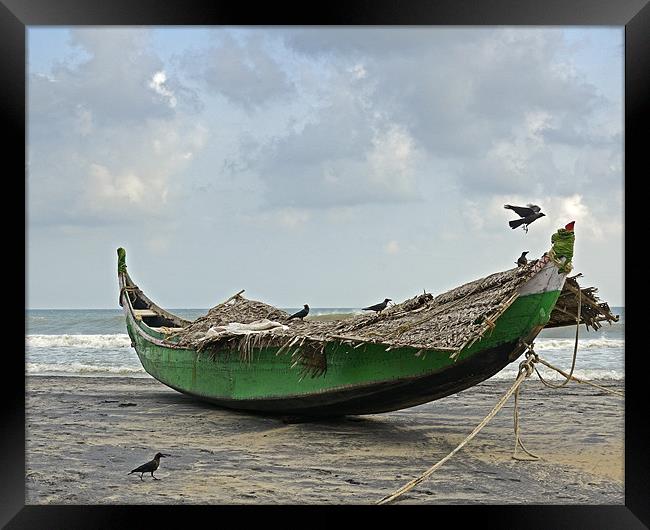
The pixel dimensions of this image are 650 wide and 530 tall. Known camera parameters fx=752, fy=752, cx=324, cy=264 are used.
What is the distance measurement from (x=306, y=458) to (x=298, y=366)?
679 millimetres

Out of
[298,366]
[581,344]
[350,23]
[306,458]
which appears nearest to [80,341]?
[581,344]

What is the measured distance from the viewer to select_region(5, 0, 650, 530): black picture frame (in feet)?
10.4

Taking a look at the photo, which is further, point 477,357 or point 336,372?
point 336,372

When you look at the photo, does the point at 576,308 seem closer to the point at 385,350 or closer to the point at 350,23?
→ the point at 385,350

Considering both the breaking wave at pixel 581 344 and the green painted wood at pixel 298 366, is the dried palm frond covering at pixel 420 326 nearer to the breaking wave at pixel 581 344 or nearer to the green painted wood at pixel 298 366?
the green painted wood at pixel 298 366

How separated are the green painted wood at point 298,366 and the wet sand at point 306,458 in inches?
11.4

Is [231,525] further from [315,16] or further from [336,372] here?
A: [315,16]

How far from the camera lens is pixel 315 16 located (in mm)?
3197

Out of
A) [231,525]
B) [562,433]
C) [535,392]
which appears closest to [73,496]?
[231,525]

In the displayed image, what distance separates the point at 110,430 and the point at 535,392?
20.6ft

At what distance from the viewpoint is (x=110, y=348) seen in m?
16.0
